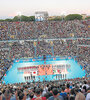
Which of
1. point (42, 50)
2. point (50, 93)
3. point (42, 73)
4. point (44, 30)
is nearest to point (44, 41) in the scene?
point (42, 50)

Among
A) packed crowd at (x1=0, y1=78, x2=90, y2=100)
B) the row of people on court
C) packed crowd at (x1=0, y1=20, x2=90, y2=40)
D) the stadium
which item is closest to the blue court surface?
the stadium

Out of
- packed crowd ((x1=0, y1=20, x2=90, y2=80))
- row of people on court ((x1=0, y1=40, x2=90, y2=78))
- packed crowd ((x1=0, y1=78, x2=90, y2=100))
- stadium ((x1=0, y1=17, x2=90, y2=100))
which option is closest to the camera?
packed crowd ((x1=0, y1=78, x2=90, y2=100))

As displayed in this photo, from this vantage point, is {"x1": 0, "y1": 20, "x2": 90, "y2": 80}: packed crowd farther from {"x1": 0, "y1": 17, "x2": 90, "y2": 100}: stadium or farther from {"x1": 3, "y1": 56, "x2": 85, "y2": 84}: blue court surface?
{"x1": 3, "y1": 56, "x2": 85, "y2": 84}: blue court surface

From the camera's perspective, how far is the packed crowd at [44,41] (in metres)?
33.3

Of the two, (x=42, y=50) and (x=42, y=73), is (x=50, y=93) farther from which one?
(x=42, y=50)

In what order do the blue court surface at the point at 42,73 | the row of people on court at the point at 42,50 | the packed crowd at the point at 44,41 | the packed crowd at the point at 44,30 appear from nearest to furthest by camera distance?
the blue court surface at the point at 42,73 → the row of people on court at the point at 42,50 → the packed crowd at the point at 44,41 → the packed crowd at the point at 44,30

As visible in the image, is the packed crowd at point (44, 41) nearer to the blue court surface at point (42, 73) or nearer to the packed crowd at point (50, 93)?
the blue court surface at point (42, 73)

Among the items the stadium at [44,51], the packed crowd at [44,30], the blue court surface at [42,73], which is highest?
the packed crowd at [44,30]

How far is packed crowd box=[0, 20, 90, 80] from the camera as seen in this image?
109 feet

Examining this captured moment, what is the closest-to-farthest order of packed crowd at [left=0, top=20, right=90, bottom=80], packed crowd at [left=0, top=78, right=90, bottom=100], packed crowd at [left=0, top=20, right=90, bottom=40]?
packed crowd at [left=0, top=78, right=90, bottom=100] → packed crowd at [left=0, top=20, right=90, bottom=80] → packed crowd at [left=0, top=20, right=90, bottom=40]

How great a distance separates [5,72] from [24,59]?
874 cm

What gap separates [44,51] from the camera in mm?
35125

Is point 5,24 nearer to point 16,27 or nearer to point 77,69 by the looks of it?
point 16,27

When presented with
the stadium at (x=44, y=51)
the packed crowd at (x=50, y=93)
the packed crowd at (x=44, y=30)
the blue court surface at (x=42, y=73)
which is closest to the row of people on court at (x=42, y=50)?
the stadium at (x=44, y=51)
